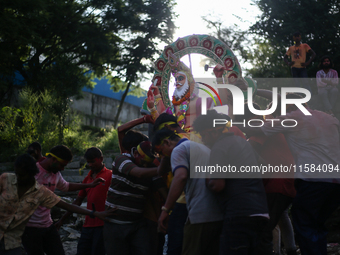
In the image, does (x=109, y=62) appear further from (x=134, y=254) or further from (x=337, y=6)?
(x=134, y=254)

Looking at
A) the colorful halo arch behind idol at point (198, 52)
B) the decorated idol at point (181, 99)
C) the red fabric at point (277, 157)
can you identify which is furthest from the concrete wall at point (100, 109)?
the red fabric at point (277, 157)

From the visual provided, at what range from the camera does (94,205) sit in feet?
14.5

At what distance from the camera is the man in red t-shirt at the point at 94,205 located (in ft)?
14.8

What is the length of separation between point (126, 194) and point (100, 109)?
23688 mm

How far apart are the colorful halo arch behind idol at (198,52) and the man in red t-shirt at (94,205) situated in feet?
7.26

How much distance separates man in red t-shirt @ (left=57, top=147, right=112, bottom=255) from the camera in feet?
14.8

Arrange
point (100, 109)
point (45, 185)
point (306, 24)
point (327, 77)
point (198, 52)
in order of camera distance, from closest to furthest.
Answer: point (45, 185), point (198, 52), point (327, 77), point (306, 24), point (100, 109)

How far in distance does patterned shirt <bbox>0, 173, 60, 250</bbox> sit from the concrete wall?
849 inches

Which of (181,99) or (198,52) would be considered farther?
(198,52)

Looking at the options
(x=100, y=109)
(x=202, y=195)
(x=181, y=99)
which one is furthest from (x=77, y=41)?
(x=202, y=195)

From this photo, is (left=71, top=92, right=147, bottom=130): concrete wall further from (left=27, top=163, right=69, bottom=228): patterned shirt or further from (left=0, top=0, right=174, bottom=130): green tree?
(left=27, top=163, right=69, bottom=228): patterned shirt

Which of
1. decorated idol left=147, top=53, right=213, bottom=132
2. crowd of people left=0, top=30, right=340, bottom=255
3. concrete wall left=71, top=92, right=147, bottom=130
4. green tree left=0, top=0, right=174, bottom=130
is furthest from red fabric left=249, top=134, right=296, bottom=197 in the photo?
concrete wall left=71, top=92, right=147, bottom=130

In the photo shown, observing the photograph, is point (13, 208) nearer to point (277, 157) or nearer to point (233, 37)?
point (277, 157)

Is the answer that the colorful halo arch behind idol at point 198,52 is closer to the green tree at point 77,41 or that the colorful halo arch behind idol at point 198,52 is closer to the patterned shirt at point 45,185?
the patterned shirt at point 45,185
